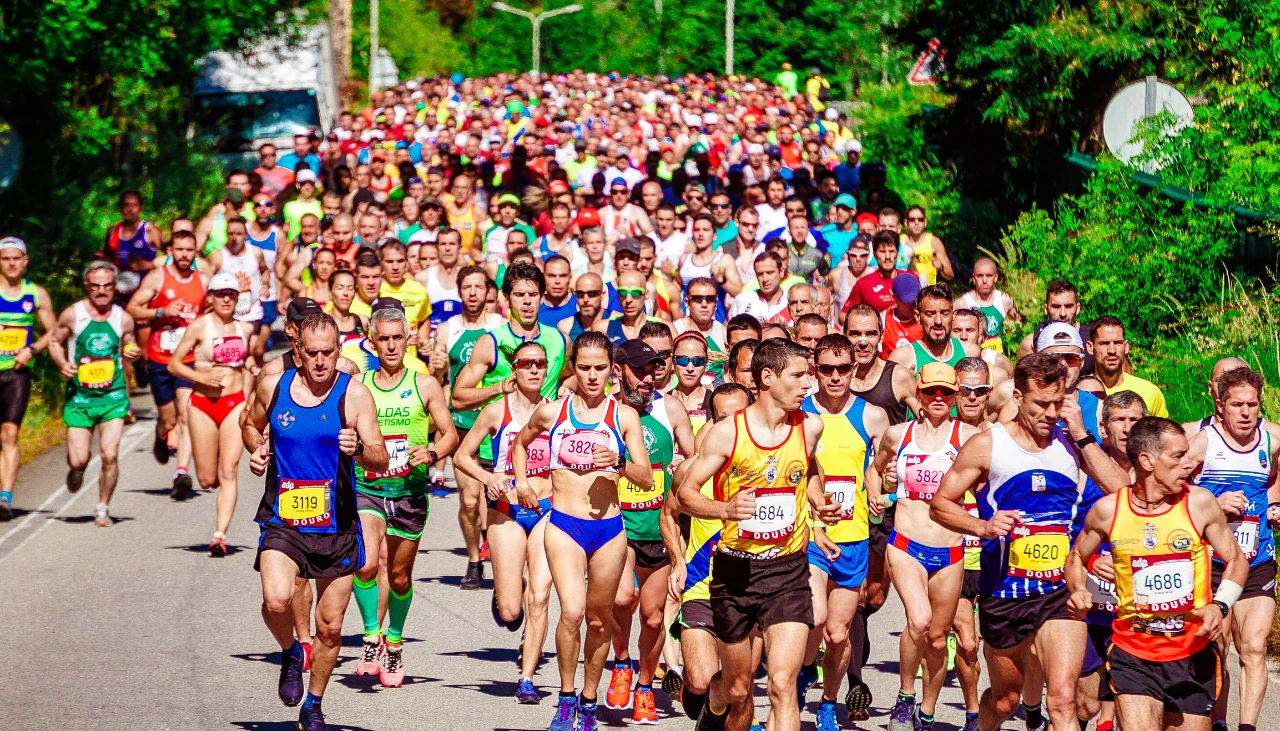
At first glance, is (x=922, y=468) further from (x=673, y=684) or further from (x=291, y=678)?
(x=291, y=678)

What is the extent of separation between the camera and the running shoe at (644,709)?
9.10 m

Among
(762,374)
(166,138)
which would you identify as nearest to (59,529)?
(762,374)

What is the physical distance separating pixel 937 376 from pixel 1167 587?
1.96m

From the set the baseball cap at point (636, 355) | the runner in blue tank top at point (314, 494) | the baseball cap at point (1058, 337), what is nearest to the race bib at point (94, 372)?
the runner in blue tank top at point (314, 494)

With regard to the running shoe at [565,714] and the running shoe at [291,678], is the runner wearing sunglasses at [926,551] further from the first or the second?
the running shoe at [291,678]

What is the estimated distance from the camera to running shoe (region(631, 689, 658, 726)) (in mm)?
9102

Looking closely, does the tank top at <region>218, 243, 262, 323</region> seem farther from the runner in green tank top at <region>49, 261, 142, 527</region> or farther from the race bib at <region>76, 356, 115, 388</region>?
the race bib at <region>76, 356, 115, 388</region>

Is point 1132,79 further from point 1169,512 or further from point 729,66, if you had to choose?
point 729,66

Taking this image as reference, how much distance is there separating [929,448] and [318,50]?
24.9 m

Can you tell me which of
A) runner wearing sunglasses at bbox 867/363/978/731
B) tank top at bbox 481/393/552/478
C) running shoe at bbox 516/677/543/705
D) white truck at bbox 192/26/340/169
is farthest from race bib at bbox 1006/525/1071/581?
white truck at bbox 192/26/340/169

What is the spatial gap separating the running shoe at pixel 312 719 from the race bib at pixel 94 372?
259 inches

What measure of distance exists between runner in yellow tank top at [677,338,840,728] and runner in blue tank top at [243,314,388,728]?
161 centimetres

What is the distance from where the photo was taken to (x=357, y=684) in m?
9.75

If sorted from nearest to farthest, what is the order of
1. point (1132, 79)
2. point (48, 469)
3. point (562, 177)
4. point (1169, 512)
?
point (1169, 512)
point (48, 469)
point (1132, 79)
point (562, 177)
